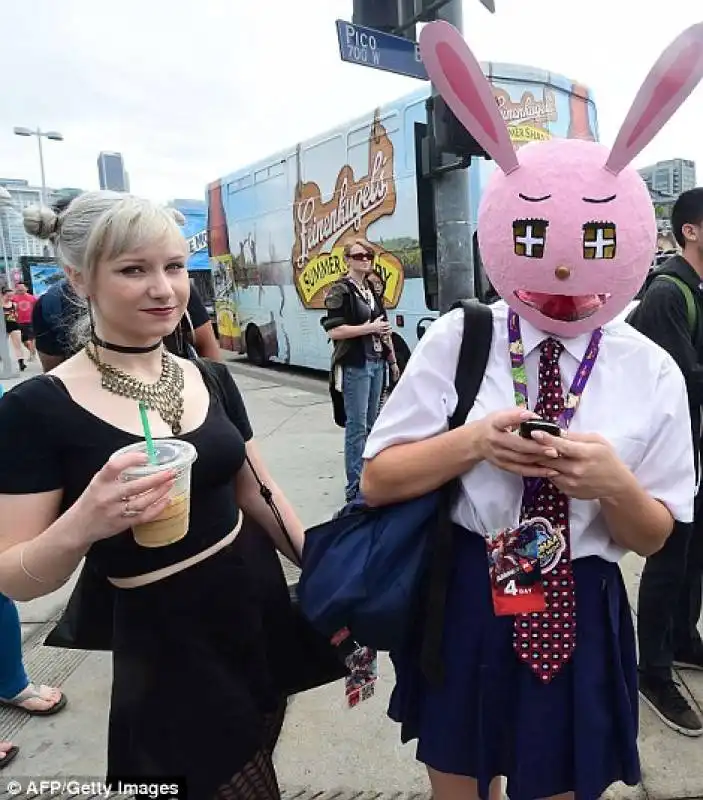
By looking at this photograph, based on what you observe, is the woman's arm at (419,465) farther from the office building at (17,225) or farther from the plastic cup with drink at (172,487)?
the office building at (17,225)

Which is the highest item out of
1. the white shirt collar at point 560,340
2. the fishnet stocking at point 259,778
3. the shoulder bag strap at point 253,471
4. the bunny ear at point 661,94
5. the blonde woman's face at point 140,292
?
the bunny ear at point 661,94

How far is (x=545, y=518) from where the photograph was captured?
1.16m

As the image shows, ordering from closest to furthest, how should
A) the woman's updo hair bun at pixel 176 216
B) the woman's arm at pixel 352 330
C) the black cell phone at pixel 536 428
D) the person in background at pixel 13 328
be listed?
the black cell phone at pixel 536 428 → the woman's updo hair bun at pixel 176 216 → the woman's arm at pixel 352 330 → the person in background at pixel 13 328

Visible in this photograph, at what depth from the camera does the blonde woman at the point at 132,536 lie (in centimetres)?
121

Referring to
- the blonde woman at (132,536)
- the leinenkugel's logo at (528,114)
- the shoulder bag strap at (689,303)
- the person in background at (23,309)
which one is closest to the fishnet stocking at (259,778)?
the blonde woman at (132,536)

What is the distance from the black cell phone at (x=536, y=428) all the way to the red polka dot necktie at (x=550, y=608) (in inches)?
6.2

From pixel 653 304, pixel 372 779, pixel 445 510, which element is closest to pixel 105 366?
pixel 445 510

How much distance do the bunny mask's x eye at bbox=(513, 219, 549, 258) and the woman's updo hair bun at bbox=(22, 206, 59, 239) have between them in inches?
40.3

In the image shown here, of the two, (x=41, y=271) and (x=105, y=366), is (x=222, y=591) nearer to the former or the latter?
(x=105, y=366)

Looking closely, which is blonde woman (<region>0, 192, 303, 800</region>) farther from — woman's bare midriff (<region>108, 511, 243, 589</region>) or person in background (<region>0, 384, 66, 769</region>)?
person in background (<region>0, 384, 66, 769</region>)

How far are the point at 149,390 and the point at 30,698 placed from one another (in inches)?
66.1

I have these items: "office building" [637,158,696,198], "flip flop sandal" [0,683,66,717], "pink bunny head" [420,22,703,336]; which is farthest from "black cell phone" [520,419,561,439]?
"office building" [637,158,696,198]

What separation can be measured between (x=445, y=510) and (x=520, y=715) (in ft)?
1.40

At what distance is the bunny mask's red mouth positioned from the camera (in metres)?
1.16
